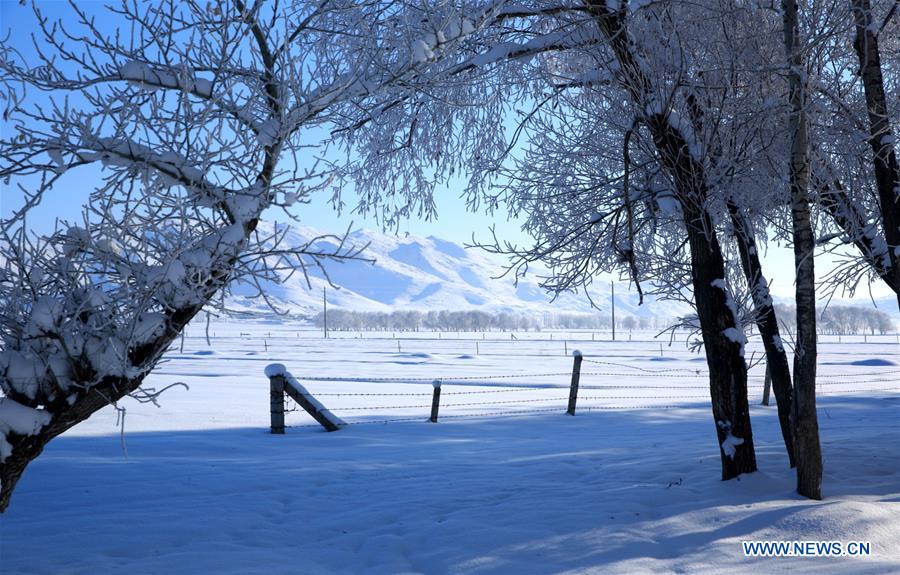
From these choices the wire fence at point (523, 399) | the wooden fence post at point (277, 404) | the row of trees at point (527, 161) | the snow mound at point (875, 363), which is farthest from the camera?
the snow mound at point (875, 363)

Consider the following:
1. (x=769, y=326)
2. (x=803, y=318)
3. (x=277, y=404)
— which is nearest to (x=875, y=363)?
(x=769, y=326)

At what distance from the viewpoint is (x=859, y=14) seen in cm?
613

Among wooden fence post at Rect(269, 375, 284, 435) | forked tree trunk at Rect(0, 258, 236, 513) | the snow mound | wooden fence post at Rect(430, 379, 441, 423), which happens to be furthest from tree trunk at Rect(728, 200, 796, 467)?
the snow mound

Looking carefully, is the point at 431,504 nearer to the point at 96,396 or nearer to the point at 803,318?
the point at 96,396

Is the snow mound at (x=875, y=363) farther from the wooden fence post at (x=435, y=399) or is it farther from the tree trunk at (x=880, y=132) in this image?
the tree trunk at (x=880, y=132)

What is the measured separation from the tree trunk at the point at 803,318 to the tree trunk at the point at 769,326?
1.05 m

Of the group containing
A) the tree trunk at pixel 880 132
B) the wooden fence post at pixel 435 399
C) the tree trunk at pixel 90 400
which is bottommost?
the wooden fence post at pixel 435 399

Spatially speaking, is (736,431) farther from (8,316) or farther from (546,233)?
(8,316)

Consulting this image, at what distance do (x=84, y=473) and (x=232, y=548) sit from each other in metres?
3.27

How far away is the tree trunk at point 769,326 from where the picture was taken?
22.8 feet

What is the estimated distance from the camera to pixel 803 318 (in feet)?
18.9

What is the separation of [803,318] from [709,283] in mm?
898

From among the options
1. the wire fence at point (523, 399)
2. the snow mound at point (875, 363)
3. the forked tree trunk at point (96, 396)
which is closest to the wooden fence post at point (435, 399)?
the wire fence at point (523, 399)

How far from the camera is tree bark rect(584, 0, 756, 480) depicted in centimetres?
628
